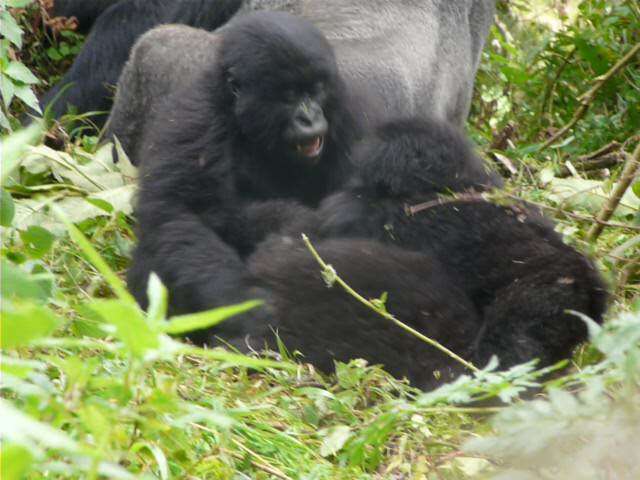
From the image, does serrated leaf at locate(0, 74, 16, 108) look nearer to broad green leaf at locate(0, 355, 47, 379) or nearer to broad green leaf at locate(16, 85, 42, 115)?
broad green leaf at locate(16, 85, 42, 115)

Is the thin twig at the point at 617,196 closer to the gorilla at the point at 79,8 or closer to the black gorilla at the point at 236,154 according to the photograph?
the black gorilla at the point at 236,154

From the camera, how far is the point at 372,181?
11.8ft

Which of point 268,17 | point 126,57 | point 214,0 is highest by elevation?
point 268,17

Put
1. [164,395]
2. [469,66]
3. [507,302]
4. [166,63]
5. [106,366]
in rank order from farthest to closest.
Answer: [469,66] < [166,63] < [507,302] < [106,366] < [164,395]

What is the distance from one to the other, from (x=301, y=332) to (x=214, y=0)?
10.3ft

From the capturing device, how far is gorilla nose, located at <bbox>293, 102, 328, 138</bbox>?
389cm

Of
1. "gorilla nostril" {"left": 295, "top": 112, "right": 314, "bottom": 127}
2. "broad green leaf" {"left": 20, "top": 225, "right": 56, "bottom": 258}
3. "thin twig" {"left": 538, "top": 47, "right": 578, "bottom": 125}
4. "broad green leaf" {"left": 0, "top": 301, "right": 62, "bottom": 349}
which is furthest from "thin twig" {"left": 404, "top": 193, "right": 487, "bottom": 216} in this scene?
"thin twig" {"left": 538, "top": 47, "right": 578, "bottom": 125}

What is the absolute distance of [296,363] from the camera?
10.6 ft

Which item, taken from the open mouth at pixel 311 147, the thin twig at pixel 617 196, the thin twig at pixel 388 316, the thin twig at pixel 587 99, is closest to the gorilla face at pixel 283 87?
the open mouth at pixel 311 147

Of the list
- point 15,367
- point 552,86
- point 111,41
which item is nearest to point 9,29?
point 111,41

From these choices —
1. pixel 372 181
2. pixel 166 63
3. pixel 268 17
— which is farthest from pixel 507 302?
pixel 166 63

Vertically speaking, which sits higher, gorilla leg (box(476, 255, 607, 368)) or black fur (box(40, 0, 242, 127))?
gorilla leg (box(476, 255, 607, 368))

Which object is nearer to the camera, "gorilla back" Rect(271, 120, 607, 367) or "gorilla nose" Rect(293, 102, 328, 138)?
"gorilla back" Rect(271, 120, 607, 367)

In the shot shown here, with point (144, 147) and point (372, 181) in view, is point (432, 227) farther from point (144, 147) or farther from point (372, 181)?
point (144, 147)
